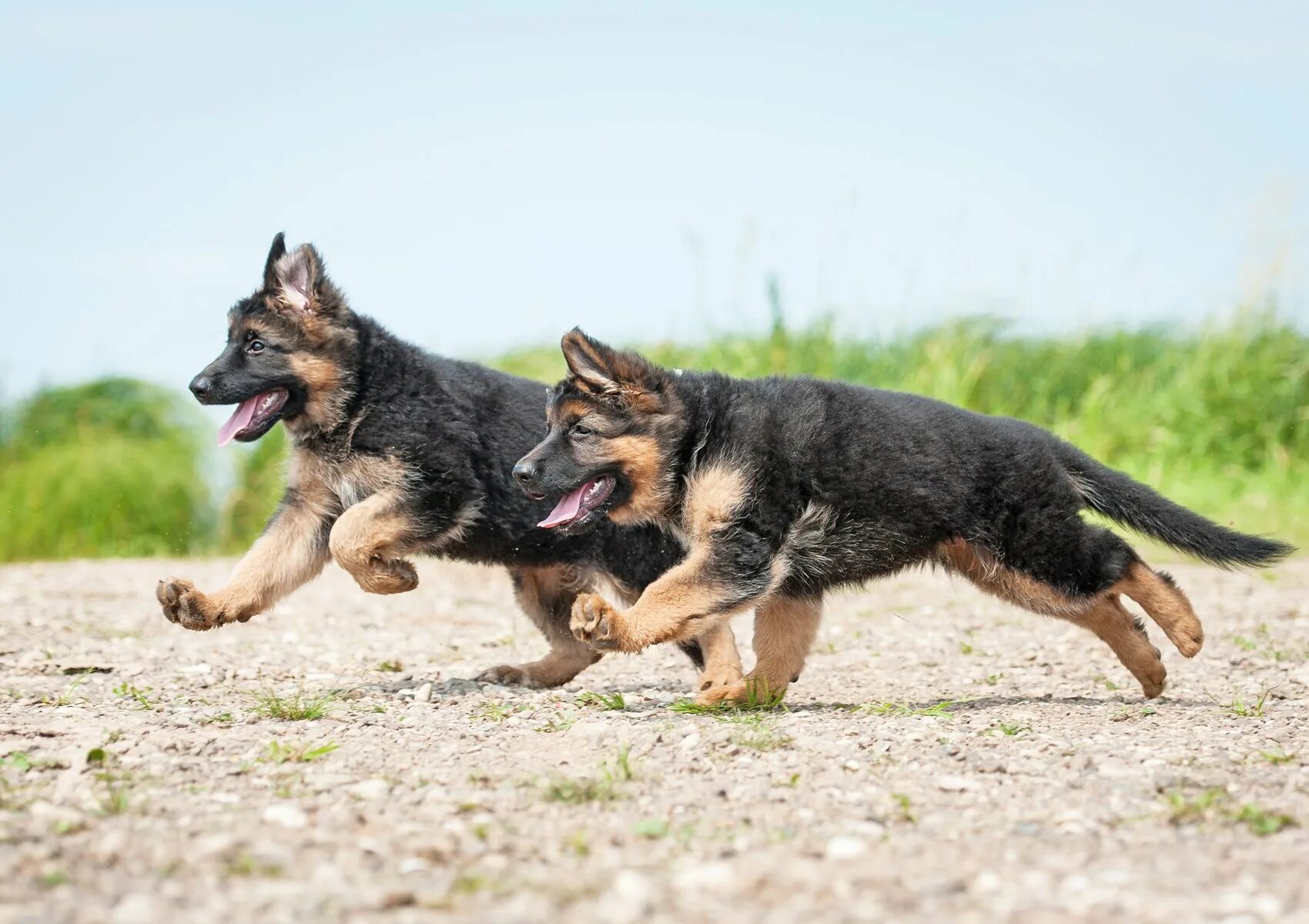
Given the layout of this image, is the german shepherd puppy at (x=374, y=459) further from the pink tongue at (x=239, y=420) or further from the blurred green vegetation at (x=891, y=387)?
the blurred green vegetation at (x=891, y=387)

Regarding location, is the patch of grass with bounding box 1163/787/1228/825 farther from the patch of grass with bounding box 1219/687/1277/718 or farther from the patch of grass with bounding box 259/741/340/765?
the patch of grass with bounding box 259/741/340/765

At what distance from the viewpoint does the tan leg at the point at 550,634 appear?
23.5ft

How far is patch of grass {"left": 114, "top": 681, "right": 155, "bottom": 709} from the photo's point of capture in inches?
248

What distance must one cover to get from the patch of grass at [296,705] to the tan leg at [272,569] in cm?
43

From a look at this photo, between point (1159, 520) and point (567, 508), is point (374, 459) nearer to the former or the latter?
point (567, 508)

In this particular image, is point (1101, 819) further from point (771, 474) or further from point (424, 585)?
point (424, 585)

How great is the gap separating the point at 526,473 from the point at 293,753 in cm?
153

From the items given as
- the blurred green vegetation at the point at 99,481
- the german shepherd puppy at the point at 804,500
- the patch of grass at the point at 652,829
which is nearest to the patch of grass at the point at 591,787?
the patch of grass at the point at 652,829

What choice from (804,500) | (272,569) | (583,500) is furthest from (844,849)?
(272,569)

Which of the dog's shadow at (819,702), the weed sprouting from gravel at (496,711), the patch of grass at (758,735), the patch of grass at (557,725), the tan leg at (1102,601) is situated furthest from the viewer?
the tan leg at (1102,601)

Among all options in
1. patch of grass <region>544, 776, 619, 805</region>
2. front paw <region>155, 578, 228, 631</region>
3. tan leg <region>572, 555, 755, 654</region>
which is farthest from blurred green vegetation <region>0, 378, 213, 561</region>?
patch of grass <region>544, 776, 619, 805</region>

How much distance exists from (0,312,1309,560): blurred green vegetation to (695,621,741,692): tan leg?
8.47 metres

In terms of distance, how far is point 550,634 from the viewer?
7301 mm

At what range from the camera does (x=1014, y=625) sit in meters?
9.63
